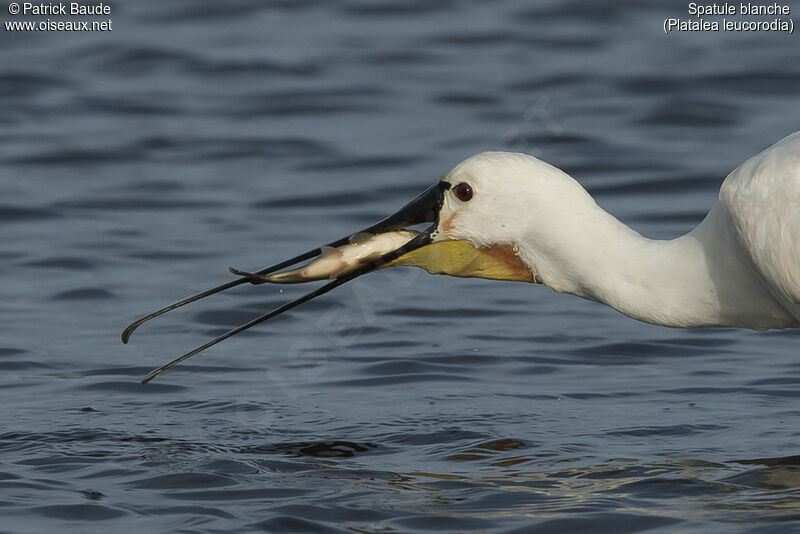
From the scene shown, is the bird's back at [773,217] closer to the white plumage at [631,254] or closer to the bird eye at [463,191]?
the white plumage at [631,254]

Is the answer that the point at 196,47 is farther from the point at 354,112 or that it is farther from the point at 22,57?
the point at 354,112

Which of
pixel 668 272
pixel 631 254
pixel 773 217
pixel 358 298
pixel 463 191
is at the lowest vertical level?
pixel 358 298

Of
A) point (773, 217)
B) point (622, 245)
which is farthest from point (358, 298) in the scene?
point (773, 217)

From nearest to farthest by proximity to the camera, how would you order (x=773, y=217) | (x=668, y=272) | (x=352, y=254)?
1. (x=773, y=217)
2. (x=668, y=272)
3. (x=352, y=254)

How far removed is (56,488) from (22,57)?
13.6m

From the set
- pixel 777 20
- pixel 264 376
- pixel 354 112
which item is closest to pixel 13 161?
pixel 354 112

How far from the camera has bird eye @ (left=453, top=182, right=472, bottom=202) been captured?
9.37 meters

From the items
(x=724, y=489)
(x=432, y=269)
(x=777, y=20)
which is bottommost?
(x=724, y=489)

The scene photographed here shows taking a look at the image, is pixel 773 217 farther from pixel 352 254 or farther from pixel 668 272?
pixel 352 254

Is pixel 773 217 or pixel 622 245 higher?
pixel 773 217

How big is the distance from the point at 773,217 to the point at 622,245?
0.85 m

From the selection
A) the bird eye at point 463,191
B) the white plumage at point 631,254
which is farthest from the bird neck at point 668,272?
the bird eye at point 463,191

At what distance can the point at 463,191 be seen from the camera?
30.8 feet

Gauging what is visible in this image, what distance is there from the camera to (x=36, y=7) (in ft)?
77.4
